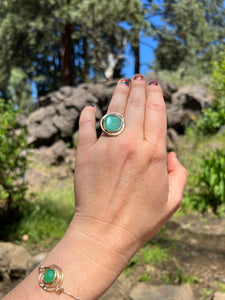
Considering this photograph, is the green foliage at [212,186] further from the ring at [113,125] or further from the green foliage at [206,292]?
the ring at [113,125]

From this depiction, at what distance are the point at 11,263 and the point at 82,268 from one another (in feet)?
8.02

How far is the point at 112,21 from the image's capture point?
10930 millimetres

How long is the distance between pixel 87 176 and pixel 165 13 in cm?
1560

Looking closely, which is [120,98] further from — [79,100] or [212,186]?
[79,100]

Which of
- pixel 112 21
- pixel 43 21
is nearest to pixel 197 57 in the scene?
pixel 112 21

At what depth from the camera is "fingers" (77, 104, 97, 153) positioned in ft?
3.25

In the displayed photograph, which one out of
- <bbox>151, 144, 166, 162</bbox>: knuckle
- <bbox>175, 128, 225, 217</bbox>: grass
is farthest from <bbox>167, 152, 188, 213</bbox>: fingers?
<bbox>175, 128, 225, 217</bbox>: grass

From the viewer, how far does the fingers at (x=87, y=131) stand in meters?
0.99

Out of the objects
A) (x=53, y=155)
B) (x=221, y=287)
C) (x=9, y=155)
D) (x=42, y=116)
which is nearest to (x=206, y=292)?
(x=221, y=287)

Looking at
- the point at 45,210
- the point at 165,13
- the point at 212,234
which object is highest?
the point at 165,13

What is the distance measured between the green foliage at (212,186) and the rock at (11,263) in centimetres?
358

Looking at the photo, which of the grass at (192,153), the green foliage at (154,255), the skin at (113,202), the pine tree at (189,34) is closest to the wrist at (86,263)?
the skin at (113,202)

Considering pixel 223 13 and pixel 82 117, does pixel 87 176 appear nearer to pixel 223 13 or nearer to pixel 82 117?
pixel 82 117

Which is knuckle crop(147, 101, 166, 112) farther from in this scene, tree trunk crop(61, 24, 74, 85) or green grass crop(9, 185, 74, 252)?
tree trunk crop(61, 24, 74, 85)
